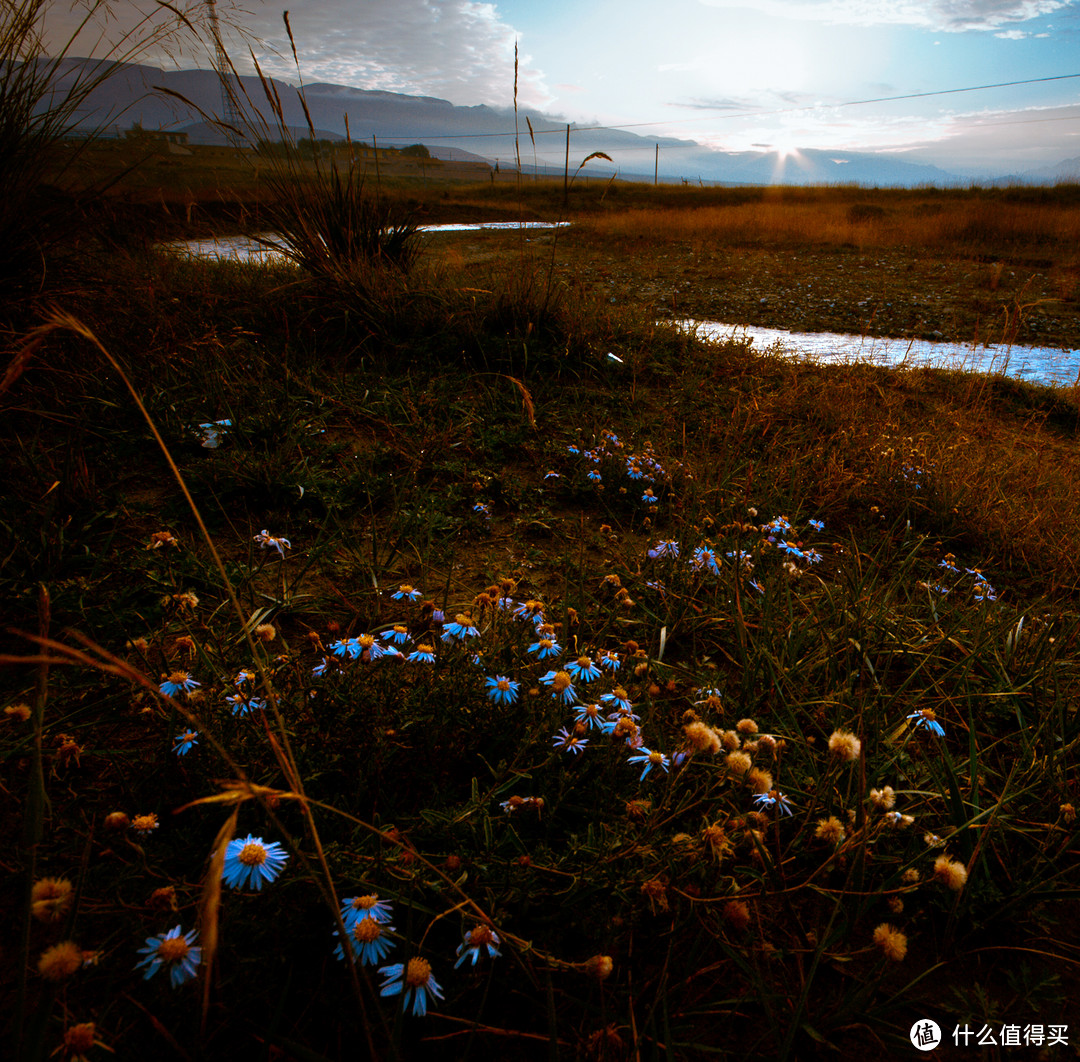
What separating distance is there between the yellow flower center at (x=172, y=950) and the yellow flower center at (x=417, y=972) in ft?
0.79

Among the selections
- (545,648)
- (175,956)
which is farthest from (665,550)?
(175,956)

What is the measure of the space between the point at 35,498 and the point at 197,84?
203 metres

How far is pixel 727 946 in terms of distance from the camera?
30.3 inches

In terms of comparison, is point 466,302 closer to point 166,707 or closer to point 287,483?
point 287,483

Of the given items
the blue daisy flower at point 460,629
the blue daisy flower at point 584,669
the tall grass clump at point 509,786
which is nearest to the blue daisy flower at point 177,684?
the tall grass clump at point 509,786

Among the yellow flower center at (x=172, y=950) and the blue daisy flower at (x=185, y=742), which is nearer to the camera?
the yellow flower center at (x=172, y=950)

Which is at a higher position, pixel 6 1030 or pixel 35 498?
pixel 35 498

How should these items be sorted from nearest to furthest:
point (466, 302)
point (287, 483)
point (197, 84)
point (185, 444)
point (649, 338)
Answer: point (287, 483) < point (185, 444) < point (466, 302) < point (649, 338) < point (197, 84)

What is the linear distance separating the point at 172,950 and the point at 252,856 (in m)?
0.11

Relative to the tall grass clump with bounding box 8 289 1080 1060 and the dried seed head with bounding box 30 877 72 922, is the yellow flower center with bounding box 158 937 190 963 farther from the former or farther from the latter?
the dried seed head with bounding box 30 877 72 922

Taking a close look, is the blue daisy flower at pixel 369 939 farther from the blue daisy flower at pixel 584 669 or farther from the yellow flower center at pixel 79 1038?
the blue daisy flower at pixel 584 669

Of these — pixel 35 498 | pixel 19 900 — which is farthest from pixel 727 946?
pixel 35 498

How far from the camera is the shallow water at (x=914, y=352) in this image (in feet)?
12.7

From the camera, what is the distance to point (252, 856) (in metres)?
0.69
